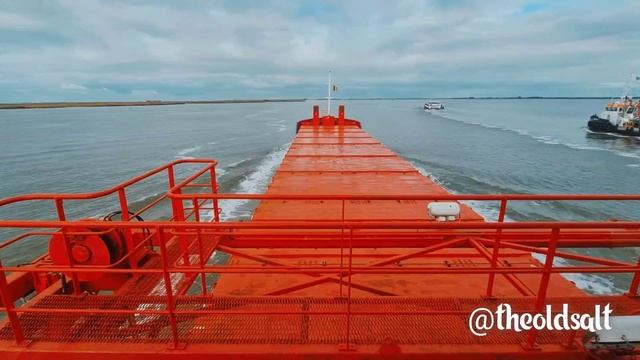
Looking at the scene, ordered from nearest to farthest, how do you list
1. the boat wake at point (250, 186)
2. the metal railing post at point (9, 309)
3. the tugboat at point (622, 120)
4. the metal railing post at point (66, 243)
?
the metal railing post at point (9, 309)
the metal railing post at point (66, 243)
the boat wake at point (250, 186)
the tugboat at point (622, 120)

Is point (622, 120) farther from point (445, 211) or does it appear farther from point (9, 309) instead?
point (9, 309)

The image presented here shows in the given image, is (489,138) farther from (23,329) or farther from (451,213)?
(23,329)

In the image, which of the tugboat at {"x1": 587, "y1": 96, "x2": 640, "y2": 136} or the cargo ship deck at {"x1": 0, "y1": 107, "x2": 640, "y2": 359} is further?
the tugboat at {"x1": 587, "y1": 96, "x2": 640, "y2": 136}

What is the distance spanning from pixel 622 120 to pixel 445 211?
58.5 metres

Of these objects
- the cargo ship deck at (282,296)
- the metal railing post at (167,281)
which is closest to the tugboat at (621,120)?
the cargo ship deck at (282,296)

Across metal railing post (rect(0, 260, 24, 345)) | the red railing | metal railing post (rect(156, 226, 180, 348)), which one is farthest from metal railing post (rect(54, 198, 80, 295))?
metal railing post (rect(156, 226, 180, 348))

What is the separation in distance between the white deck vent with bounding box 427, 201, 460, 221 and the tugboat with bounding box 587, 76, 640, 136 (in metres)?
56.0

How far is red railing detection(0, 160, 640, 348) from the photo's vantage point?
9.50 feet

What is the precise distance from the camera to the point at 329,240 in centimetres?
508

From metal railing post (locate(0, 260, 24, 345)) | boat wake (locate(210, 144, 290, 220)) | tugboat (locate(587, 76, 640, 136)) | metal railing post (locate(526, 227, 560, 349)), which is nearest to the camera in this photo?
metal railing post (locate(526, 227, 560, 349))

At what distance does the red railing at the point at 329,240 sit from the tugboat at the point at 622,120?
181ft

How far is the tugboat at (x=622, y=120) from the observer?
44.7 meters

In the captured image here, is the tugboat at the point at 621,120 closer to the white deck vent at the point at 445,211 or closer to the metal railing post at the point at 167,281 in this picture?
the white deck vent at the point at 445,211

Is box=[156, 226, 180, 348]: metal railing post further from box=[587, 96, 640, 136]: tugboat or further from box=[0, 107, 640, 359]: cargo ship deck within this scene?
box=[587, 96, 640, 136]: tugboat
